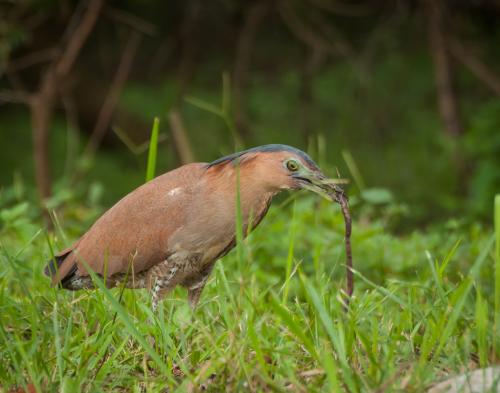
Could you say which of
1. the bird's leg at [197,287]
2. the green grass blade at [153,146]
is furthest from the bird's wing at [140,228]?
the bird's leg at [197,287]

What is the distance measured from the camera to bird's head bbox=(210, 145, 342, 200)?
3.80 metres

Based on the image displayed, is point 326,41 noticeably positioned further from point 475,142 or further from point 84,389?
point 84,389

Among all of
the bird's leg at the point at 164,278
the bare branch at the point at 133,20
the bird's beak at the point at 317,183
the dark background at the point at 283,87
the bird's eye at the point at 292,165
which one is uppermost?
the bird's eye at the point at 292,165

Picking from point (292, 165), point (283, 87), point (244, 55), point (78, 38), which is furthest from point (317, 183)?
point (283, 87)

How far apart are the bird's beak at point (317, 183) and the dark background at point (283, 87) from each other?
419cm

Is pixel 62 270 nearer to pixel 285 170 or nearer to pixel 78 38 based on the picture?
pixel 285 170

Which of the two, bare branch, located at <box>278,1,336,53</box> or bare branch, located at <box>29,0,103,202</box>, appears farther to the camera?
bare branch, located at <box>278,1,336,53</box>

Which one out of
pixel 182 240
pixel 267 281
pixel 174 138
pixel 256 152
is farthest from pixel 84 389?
pixel 174 138

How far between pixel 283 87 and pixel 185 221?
6018 millimetres

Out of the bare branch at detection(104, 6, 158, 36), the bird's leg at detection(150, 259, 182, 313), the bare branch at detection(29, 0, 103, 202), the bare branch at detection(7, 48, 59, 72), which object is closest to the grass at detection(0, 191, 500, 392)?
the bird's leg at detection(150, 259, 182, 313)

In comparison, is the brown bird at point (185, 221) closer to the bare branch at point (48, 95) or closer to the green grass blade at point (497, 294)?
the green grass blade at point (497, 294)

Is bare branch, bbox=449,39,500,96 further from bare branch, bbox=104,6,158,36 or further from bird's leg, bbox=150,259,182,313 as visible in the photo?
bird's leg, bbox=150,259,182,313

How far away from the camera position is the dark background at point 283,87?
8.32 m

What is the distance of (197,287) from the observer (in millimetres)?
4254
